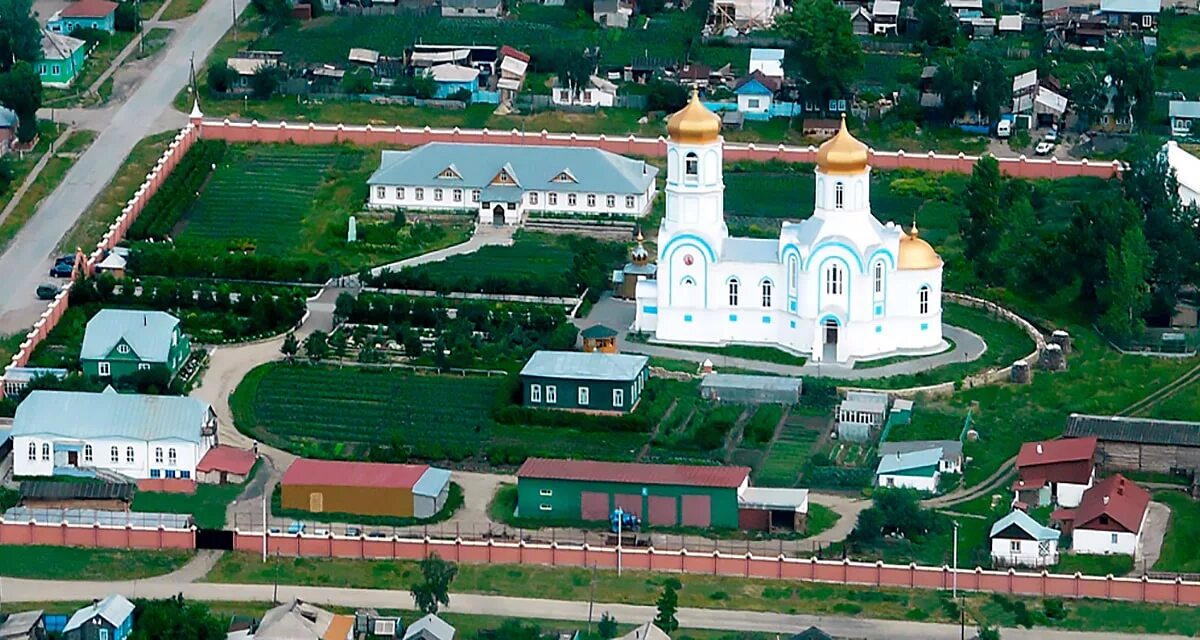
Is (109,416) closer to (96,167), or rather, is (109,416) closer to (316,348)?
(316,348)

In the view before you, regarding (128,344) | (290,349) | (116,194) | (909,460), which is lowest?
(909,460)

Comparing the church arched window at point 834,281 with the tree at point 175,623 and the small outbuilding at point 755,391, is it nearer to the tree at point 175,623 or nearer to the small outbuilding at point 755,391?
A: the small outbuilding at point 755,391

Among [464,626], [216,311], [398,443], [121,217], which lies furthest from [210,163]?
[464,626]

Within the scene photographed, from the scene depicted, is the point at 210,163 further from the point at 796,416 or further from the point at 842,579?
the point at 842,579

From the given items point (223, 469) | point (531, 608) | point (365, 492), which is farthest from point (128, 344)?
point (531, 608)

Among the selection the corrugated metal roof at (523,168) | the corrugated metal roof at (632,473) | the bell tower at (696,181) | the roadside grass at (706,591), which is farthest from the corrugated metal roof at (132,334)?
the corrugated metal roof at (523,168)

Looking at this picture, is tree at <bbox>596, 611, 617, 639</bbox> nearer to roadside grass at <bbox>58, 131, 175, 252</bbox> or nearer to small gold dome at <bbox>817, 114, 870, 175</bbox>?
small gold dome at <bbox>817, 114, 870, 175</bbox>

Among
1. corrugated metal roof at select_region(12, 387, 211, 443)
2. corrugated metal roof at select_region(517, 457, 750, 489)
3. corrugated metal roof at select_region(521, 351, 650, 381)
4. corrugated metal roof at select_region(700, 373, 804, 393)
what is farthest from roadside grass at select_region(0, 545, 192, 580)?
corrugated metal roof at select_region(700, 373, 804, 393)
